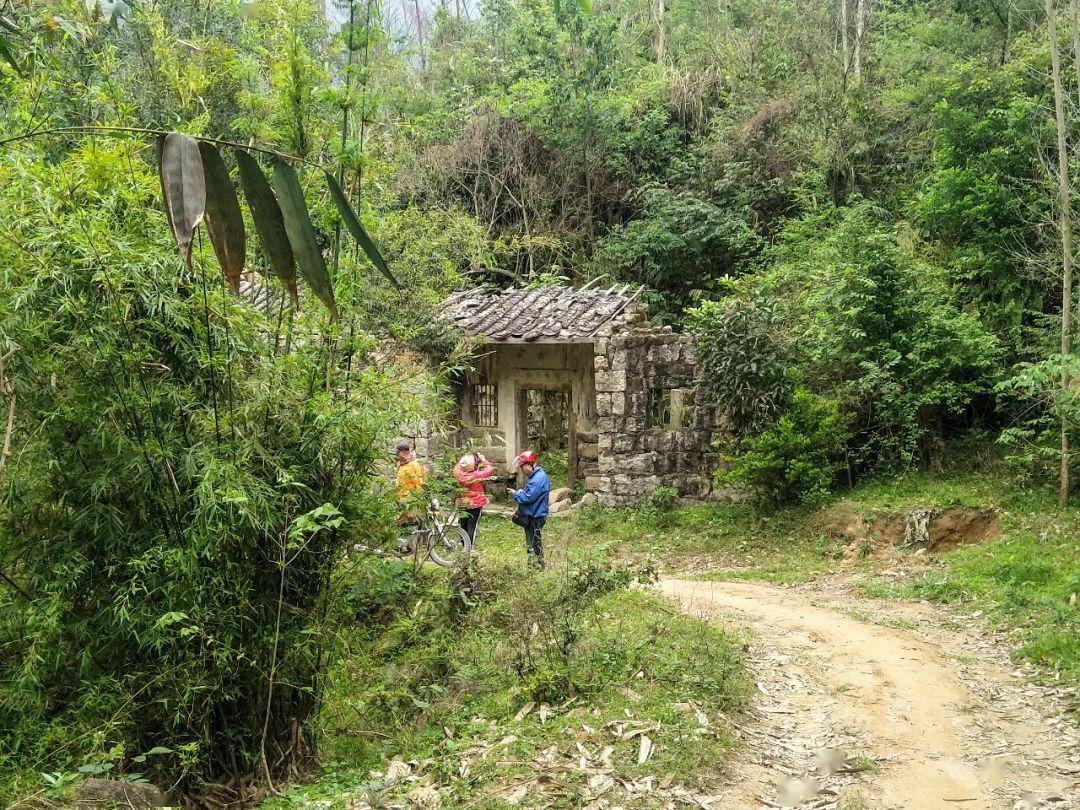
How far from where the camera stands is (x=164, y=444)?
16.0 feet

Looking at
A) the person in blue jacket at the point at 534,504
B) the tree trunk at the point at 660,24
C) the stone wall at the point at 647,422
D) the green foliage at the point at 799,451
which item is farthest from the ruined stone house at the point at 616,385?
the tree trunk at the point at 660,24

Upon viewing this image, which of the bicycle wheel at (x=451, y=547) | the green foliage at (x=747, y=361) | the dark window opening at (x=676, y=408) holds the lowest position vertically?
the bicycle wheel at (x=451, y=547)

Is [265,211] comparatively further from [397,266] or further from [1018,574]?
[397,266]

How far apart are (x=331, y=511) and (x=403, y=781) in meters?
1.67

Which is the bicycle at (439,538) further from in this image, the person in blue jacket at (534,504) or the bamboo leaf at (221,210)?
the bamboo leaf at (221,210)

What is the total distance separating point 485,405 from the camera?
54.9 ft

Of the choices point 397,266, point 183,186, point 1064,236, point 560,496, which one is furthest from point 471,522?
point 183,186

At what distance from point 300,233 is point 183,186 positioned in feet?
1.04

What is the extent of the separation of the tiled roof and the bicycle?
15.4 feet

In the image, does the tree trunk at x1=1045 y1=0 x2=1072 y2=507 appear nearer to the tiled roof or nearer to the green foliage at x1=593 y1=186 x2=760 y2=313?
the tiled roof

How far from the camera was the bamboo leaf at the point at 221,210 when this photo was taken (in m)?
2.56

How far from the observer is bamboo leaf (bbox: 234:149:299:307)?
2531mm

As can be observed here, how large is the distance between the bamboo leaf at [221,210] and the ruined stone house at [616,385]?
1132 centimetres

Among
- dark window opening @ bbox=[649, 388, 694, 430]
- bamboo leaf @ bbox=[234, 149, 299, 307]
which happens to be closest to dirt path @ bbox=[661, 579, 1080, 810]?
bamboo leaf @ bbox=[234, 149, 299, 307]
